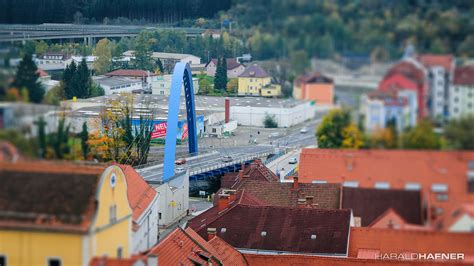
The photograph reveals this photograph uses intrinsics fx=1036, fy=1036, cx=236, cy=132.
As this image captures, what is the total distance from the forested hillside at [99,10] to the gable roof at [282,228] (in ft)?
13.2

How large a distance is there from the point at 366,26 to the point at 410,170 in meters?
1.33

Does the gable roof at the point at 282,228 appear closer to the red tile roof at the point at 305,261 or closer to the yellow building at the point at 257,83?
the red tile roof at the point at 305,261

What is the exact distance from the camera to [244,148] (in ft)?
112

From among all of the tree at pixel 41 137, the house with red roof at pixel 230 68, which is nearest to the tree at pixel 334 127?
the tree at pixel 41 137

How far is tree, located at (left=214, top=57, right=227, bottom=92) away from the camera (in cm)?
2508

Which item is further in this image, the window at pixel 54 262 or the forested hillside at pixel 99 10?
the forested hillside at pixel 99 10

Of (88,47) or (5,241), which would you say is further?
(88,47)

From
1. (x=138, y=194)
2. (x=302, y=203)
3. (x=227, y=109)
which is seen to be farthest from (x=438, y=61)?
(x=227, y=109)

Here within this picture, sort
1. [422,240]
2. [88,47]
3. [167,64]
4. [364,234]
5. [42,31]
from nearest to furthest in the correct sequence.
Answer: [422,240] < [364,234] < [42,31] < [88,47] < [167,64]

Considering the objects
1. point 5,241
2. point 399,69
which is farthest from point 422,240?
point 5,241

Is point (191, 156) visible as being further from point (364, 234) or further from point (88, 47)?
point (364, 234)

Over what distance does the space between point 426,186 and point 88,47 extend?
77.7ft

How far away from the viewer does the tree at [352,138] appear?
26.5 feet

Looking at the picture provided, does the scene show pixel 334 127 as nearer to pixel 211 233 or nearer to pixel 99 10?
pixel 211 233
